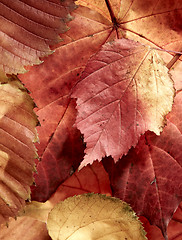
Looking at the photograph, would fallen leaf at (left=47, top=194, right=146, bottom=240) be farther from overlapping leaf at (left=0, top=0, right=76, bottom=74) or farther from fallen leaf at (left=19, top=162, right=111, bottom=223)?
overlapping leaf at (left=0, top=0, right=76, bottom=74)

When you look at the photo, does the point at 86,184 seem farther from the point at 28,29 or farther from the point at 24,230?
the point at 28,29

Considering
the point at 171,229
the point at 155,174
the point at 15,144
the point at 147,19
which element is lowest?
the point at 171,229

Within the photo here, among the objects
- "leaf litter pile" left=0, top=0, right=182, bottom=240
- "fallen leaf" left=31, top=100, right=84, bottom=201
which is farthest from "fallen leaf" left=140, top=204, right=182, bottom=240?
"fallen leaf" left=31, top=100, right=84, bottom=201

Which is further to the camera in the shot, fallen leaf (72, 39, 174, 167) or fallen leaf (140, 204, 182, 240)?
fallen leaf (140, 204, 182, 240)

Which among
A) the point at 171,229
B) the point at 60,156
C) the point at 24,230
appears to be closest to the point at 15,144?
the point at 60,156

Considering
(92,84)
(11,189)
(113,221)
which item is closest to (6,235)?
(11,189)

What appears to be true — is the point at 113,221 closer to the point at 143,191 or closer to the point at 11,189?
the point at 143,191

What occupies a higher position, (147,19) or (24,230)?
(147,19)
